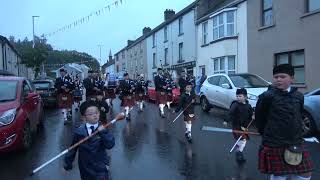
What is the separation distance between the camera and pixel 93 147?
517 centimetres

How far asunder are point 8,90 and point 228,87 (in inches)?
321

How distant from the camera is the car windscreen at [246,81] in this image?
1585cm

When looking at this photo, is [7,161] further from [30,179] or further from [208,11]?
[208,11]

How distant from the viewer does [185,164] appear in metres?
8.55

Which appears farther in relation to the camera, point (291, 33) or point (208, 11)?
point (208, 11)

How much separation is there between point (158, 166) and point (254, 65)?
1648 cm

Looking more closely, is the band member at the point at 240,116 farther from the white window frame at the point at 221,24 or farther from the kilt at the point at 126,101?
the white window frame at the point at 221,24

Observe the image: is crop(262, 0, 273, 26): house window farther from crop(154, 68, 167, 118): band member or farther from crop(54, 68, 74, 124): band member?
crop(54, 68, 74, 124): band member

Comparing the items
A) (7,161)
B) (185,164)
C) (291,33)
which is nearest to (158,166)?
(185,164)

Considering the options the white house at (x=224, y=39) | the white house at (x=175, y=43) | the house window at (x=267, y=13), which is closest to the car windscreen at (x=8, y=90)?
the house window at (x=267, y=13)

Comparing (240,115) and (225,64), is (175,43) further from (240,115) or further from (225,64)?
(240,115)

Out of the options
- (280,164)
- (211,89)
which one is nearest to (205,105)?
(211,89)

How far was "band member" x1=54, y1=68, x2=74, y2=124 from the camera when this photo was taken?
15.7 metres

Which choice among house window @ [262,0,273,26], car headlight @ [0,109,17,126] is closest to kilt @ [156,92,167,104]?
house window @ [262,0,273,26]
